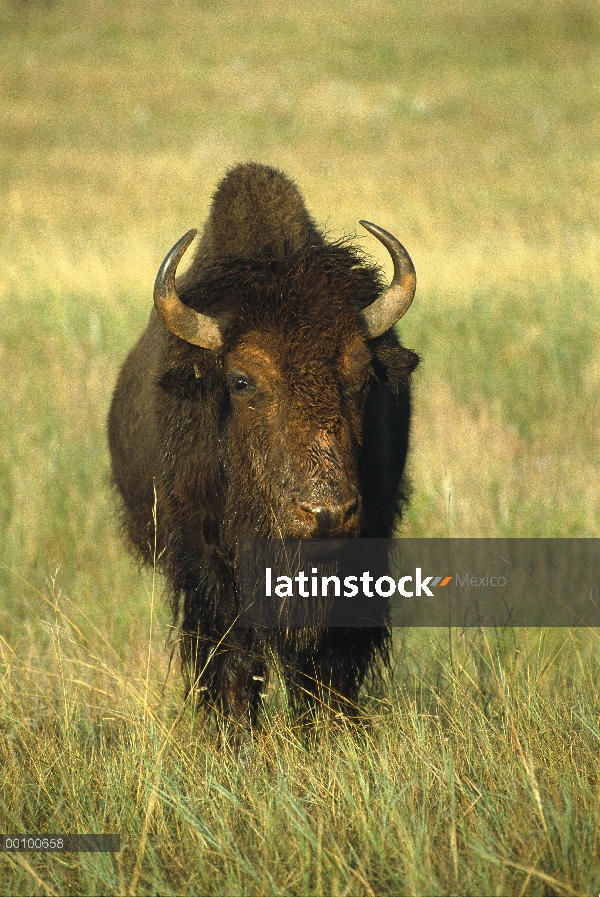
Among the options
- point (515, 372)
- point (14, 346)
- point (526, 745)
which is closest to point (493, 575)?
point (526, 745)

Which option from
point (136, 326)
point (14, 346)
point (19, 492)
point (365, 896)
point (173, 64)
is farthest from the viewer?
point (173, 64)

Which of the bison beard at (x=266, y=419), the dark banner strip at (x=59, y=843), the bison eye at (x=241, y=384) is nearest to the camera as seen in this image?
the dark banner strip at (x=59, y=843)

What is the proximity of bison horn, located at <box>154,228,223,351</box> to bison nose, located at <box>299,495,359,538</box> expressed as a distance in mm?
962

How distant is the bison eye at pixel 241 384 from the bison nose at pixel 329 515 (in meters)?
0.67

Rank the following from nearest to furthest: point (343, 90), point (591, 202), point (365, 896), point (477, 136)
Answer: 1. point (365, 896)
2. point (591, 202)
3. point (477, 136)
4. point (343, 90)

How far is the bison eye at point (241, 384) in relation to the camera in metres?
4.45

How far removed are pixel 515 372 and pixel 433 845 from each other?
9.06 metres

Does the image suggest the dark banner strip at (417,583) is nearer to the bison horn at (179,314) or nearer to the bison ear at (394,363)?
the bison ear at (394,363)

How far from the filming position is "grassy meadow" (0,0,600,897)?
131 inches

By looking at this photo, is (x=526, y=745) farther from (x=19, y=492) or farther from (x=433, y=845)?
(x=19, y=492)

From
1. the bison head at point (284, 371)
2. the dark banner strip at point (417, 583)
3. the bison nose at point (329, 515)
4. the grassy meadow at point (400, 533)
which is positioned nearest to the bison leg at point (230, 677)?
the grassy meadow at point (400, 533)

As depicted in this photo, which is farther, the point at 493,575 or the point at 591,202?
the point at 591,202

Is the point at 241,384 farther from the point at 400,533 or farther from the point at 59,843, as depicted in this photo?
the point at 400,533

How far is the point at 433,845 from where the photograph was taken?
3.28 meters
